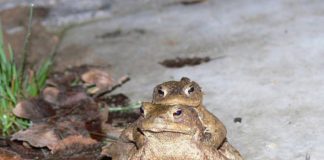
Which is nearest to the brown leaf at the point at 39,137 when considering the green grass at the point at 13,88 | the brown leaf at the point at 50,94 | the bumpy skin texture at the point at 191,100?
the green grass at the point at 13,88

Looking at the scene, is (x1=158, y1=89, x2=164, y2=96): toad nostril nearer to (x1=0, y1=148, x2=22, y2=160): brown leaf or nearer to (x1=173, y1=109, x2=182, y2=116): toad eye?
(x1=173, y1=109, x2=182, y2=116): toad eye

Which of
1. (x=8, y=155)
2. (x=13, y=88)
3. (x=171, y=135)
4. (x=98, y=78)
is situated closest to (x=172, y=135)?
(x=171, y=135)

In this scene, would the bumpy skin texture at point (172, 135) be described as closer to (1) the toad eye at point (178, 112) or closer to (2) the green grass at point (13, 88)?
(1) the toad eye at point (178, 112)

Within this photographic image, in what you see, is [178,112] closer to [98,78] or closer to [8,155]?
[8,155]

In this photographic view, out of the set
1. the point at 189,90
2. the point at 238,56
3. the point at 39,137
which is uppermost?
the point at 189,90

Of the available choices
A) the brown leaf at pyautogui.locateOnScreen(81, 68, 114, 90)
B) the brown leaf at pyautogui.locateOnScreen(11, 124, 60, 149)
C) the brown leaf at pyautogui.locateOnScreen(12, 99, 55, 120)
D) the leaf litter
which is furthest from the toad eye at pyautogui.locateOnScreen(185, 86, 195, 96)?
the brown leaf at pyautogui.locateOnScreen(81, 68, 114, 90)
